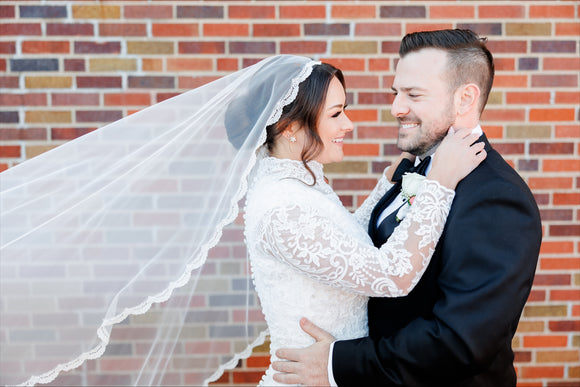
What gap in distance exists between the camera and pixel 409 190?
2107mm

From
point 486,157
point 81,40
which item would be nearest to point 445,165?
point 486,157

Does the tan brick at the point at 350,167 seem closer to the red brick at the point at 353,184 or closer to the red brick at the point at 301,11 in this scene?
the red brick at the point at 353,184

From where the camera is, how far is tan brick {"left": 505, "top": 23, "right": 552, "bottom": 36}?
10.1 ft

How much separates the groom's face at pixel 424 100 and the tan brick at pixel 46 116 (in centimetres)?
186

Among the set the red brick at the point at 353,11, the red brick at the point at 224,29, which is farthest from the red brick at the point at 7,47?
the red brick at the point at 353,11

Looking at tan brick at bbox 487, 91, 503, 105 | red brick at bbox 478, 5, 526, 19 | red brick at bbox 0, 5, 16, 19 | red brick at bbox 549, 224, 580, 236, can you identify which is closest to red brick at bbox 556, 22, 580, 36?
red brick at bbox 478, 5, 526, 19

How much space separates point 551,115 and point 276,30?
160cm

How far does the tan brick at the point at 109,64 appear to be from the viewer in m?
3.04

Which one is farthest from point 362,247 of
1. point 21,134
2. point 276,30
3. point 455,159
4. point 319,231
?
point 21,134

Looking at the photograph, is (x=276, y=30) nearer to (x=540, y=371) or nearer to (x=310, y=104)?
(x=310, y=104)

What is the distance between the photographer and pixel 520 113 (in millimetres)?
3123

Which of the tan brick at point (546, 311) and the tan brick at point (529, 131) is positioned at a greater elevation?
the tan brick at point (529, 131)

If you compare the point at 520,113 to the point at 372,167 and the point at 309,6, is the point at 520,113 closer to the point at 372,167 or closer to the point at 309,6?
the point at 372,167

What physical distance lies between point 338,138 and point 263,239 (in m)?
0.55
